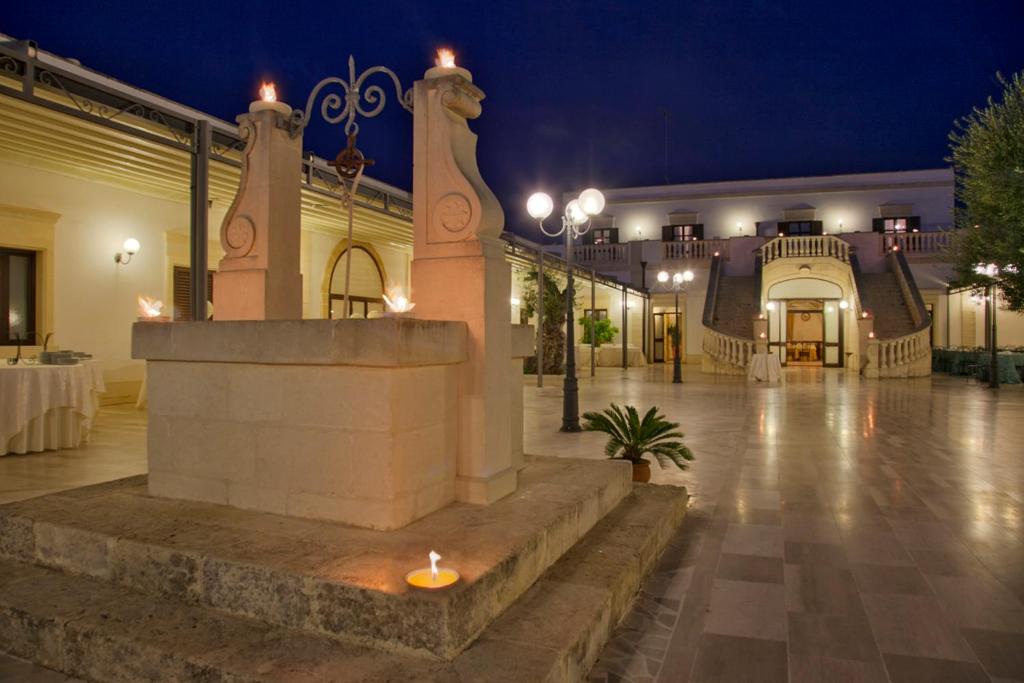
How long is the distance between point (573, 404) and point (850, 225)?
26444 mm

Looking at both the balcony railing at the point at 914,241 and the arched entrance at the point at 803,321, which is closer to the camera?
the balcony railing at the point at 914,241

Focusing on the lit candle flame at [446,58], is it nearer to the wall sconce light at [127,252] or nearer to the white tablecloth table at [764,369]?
the wall sconce light at [127,252]

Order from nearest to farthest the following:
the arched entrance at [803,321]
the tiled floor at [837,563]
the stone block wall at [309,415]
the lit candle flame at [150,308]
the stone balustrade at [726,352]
A: the tiled floor at [837,563] → the stone block wall at [309,415] → the lit candle flame at [150,308] → the stone balustrade at [726,352] → the arched entrance at [803,321]

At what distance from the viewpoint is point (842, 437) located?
9.10 meters

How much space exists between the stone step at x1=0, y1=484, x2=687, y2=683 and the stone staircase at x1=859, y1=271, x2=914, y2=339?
73.8 ft

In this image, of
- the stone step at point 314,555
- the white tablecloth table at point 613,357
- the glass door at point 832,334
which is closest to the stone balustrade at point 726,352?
the white tablecloth table at point 613,357

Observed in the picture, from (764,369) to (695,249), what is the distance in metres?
11.5

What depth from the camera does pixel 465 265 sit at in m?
3.72

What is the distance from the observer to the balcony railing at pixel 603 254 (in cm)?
3075

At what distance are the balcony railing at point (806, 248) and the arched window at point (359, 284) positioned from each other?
16.3 m

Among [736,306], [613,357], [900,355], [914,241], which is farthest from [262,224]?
[914,241]

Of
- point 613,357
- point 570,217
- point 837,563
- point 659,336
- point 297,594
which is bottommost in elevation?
point 837,563

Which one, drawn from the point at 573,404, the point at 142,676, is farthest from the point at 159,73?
the point at 142,676

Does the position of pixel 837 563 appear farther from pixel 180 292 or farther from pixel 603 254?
pixel 603 254
